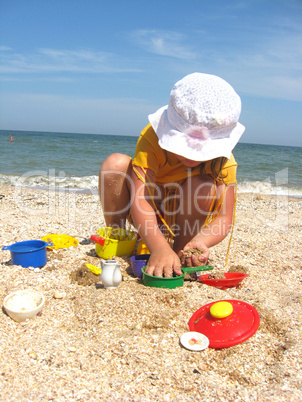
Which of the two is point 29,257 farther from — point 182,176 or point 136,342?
point 182,176

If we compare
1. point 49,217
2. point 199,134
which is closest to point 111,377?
point 199,134

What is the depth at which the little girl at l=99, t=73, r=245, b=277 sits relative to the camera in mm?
1795

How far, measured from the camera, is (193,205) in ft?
7.70

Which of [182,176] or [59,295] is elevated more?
[182,176]

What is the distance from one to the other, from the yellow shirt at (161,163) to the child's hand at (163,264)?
566mm

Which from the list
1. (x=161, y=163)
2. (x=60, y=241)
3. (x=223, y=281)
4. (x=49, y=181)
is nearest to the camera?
(x=223, y=281)

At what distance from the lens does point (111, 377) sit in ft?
4.18

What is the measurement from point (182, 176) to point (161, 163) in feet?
0.61

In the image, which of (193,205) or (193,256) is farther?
(193,205)

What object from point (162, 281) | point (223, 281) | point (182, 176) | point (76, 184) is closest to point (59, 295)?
point (162, 281)

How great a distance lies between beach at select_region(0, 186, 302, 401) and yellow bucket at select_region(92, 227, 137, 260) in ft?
0.24

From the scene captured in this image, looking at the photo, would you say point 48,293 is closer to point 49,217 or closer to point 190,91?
point 190,91

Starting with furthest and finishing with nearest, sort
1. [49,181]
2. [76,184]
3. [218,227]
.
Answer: [49,181] < [76,184] < [218,227]

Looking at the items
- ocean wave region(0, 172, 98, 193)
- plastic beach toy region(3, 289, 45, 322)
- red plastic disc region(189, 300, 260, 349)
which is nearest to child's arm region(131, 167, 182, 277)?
red plastic disc region(189, 300, 260, 349)
